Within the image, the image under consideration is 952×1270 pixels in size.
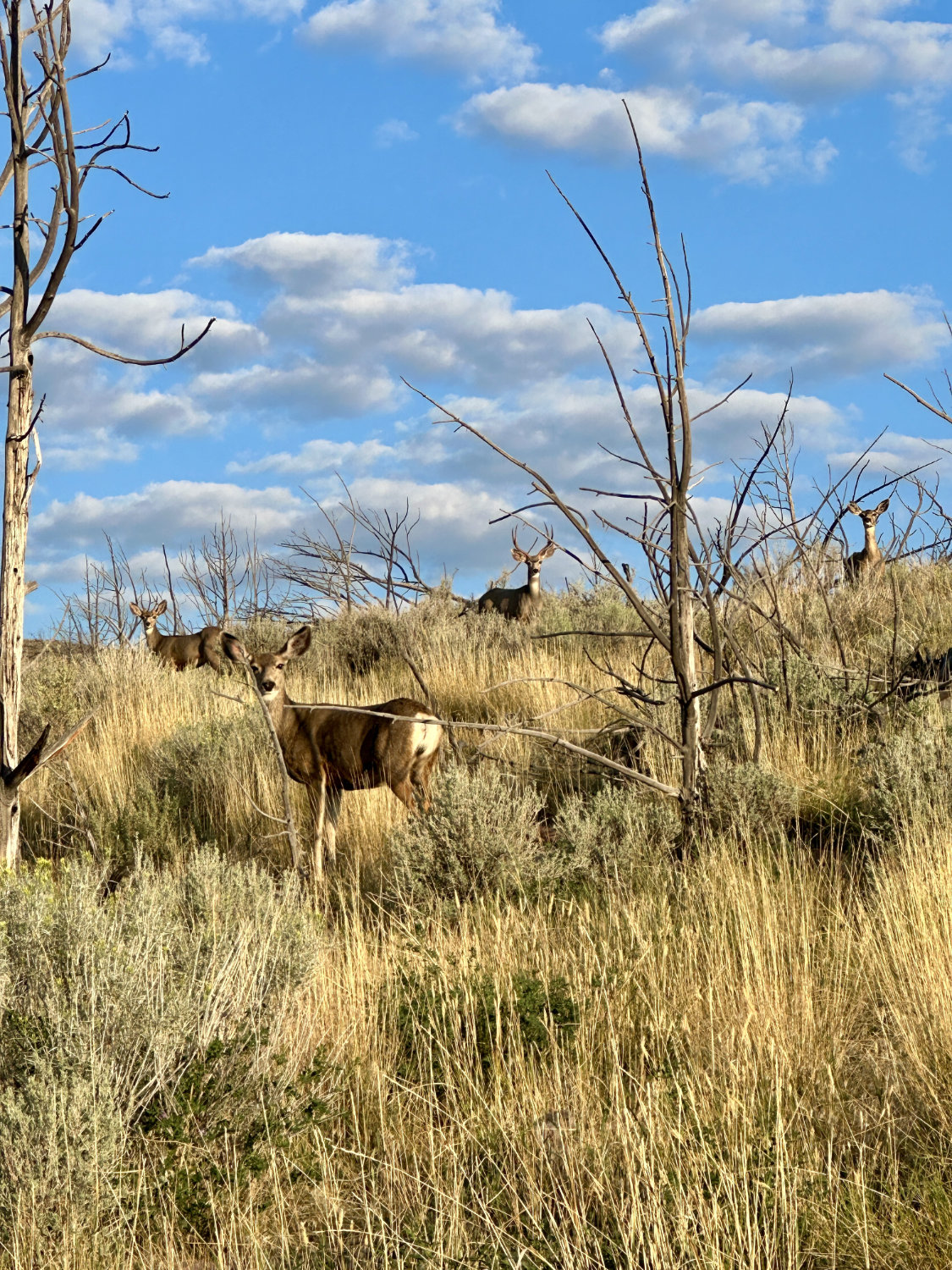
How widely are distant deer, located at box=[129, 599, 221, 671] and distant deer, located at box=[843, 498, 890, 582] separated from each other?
9.55 m

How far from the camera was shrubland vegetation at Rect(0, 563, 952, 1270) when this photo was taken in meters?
3.40

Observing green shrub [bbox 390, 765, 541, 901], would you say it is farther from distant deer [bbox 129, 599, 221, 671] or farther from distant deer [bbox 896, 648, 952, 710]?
distant deer [bbox 129, 599, 221, 671]

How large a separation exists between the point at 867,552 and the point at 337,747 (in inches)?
416

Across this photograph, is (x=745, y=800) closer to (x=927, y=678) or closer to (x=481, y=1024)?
(x=927, y=678)

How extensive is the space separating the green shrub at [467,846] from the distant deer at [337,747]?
101cm

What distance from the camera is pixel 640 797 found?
26.2 ft

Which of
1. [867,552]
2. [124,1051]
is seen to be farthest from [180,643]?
[124,1051]

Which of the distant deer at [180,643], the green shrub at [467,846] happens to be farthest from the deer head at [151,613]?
the green shrub at [467,846]

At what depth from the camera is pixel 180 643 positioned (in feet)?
72.3

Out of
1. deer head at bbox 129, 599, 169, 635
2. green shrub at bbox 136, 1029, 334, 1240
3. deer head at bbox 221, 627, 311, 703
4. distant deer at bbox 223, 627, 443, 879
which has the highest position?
deer head at bbox 129, 599, 169, 635

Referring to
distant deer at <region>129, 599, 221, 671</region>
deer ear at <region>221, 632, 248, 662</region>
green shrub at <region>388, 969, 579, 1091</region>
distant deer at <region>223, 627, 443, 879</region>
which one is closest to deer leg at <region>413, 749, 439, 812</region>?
distant deer at <region>223, 627, 443, 879</region>

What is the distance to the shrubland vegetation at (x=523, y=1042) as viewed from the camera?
134 inches

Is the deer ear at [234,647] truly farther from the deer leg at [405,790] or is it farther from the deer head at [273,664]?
the deer leg at [405,790]

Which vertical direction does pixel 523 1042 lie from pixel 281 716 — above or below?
below
